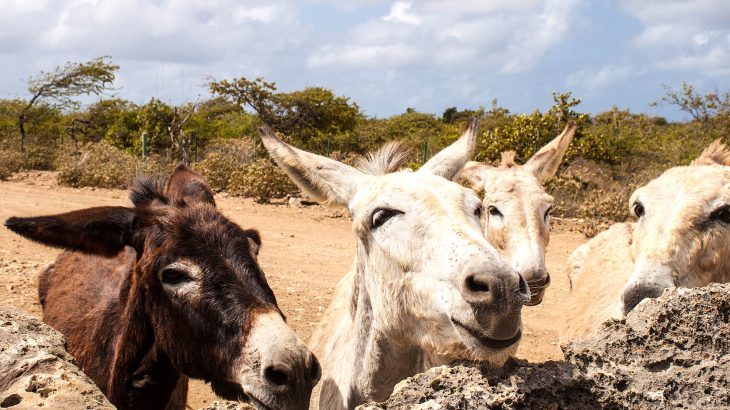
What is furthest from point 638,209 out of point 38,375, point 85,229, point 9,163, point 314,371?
point 9,163

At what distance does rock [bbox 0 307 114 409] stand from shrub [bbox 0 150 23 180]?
2195 cm

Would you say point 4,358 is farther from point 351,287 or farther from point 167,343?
point 351,287

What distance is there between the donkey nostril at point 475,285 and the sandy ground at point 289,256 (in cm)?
250

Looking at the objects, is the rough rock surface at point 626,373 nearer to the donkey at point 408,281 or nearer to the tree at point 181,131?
the donkey at point 408,281

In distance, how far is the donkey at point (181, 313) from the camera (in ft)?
9.46

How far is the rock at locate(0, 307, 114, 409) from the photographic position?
6.86 feet

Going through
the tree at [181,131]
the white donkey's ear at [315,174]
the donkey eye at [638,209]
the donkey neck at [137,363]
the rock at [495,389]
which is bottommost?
the donkey neck at [137,363]

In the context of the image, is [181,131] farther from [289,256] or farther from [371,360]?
[371,360]

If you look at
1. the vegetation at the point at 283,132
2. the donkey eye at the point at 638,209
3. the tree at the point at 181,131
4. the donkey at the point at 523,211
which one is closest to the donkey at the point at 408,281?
the donkey at the point at 523,211

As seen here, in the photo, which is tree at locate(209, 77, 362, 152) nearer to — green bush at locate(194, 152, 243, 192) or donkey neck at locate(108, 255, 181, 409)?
green bush at locate(194, 152, 243, 192)

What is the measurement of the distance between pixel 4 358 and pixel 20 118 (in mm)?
29333

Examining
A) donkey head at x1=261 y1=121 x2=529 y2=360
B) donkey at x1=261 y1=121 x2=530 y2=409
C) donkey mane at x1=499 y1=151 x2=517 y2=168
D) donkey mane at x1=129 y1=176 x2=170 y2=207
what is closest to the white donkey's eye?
donkey mane at x1=499 y1=151 x2=517 y2=168

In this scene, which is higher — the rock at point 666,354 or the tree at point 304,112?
the tree at point 304,112

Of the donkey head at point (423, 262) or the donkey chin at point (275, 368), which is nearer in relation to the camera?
the donkey head at point (423, 262)
